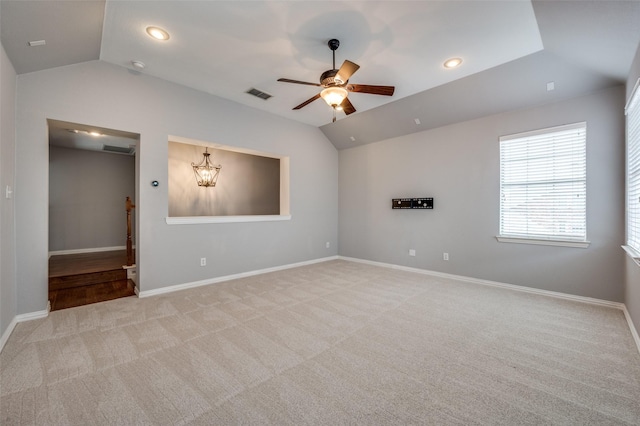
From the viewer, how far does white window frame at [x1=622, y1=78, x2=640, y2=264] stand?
2578mm

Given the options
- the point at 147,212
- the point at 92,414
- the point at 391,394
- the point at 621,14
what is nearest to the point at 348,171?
the point at 147,212

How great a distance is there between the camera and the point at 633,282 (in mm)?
2709

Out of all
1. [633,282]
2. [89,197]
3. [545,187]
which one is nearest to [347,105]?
[545,187]

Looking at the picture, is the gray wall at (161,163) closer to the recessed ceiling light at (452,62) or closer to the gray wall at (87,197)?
the recessed ceiling light at (452,62)

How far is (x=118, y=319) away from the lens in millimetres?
2967

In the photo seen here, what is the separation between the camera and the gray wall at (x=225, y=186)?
652 cm

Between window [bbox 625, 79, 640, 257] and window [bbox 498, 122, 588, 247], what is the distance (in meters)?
0.49

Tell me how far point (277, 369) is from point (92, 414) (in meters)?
1.12

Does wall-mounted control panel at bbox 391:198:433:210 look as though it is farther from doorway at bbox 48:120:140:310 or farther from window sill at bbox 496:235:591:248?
doorway at bbox 48:120:140:310

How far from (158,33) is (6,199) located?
87.7 inches

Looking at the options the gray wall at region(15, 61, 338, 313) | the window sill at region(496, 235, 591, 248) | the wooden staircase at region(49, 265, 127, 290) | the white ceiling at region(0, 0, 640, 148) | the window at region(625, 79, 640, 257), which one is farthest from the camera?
the wooden staircase at region(49, 265, 127, 290)

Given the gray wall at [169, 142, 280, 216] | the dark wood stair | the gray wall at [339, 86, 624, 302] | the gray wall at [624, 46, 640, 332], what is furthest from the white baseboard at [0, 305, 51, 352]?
the gray wall at [624, 46, 640, 332]

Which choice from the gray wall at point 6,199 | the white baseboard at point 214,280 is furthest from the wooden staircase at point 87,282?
the gray wall at point 6,199

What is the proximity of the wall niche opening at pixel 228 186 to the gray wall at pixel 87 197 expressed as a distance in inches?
78.1
